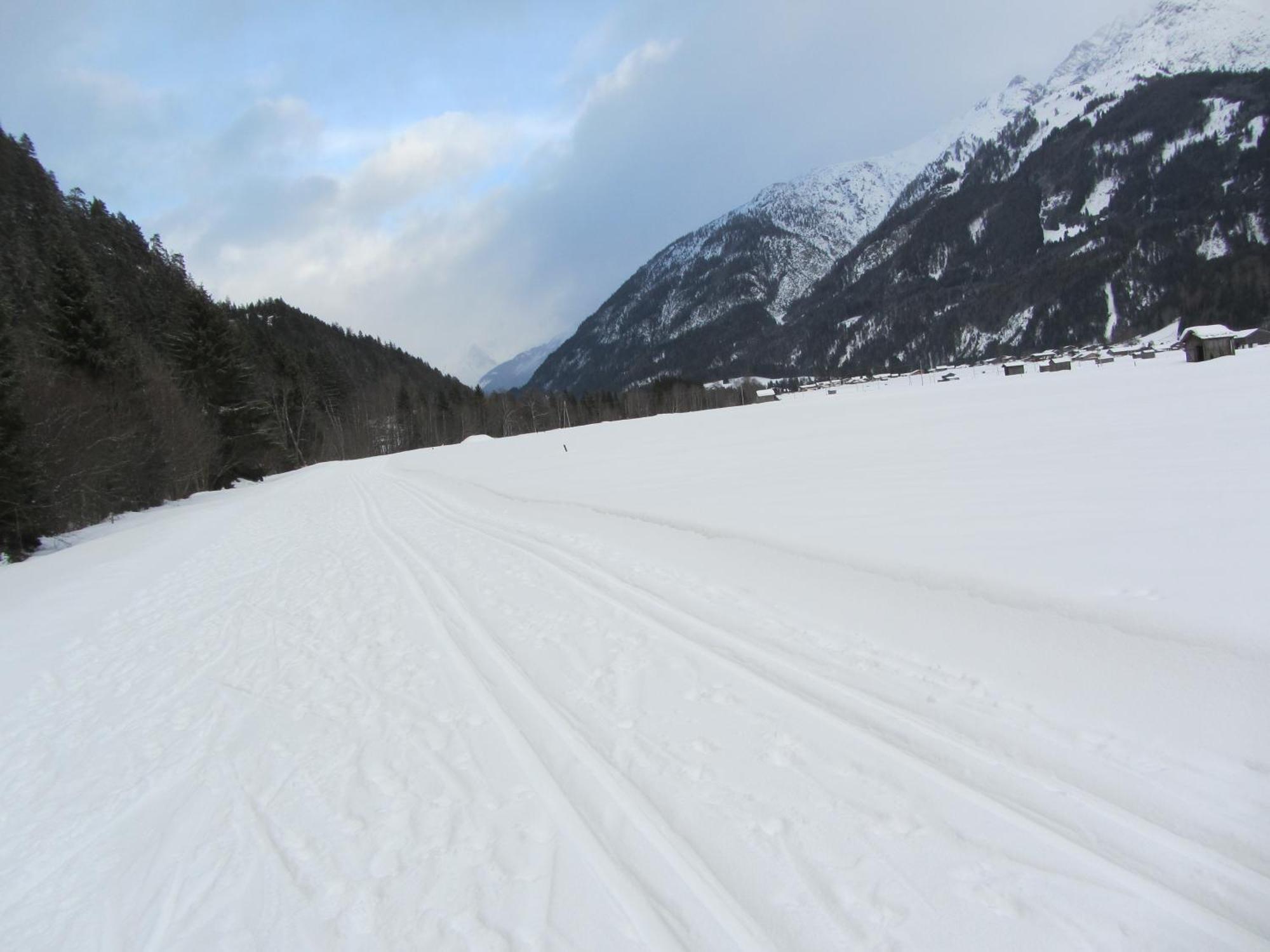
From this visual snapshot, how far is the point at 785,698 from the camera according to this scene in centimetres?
427

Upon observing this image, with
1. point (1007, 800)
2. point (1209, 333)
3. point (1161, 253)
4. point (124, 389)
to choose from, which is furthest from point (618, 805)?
point (1161, 253)

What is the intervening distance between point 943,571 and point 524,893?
15.9ft

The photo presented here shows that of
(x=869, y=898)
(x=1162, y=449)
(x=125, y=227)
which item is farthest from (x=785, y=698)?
(x=125, y=227)

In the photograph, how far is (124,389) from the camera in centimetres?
2959

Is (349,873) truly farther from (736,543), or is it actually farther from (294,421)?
(294,421)

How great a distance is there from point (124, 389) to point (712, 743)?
37.3 metres

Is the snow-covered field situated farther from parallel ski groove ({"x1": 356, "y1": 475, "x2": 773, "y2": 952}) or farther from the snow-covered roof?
the snow-covered roof

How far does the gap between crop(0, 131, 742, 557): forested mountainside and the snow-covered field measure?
16802mm

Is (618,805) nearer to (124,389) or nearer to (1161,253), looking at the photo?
(124,389)

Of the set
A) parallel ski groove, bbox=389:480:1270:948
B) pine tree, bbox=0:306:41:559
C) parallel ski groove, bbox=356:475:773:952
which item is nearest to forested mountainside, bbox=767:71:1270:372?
parallel ski groove, bbox=389:480:1270:948

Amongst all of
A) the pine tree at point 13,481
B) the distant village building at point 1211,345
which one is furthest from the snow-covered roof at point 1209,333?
the pine tree at point 13,481

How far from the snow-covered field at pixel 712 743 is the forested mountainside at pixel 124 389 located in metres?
16.8

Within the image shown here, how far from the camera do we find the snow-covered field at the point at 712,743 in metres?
2.60

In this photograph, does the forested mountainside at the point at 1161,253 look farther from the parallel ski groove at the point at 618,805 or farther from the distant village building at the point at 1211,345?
the parallel ski groove at the point at 618,805
